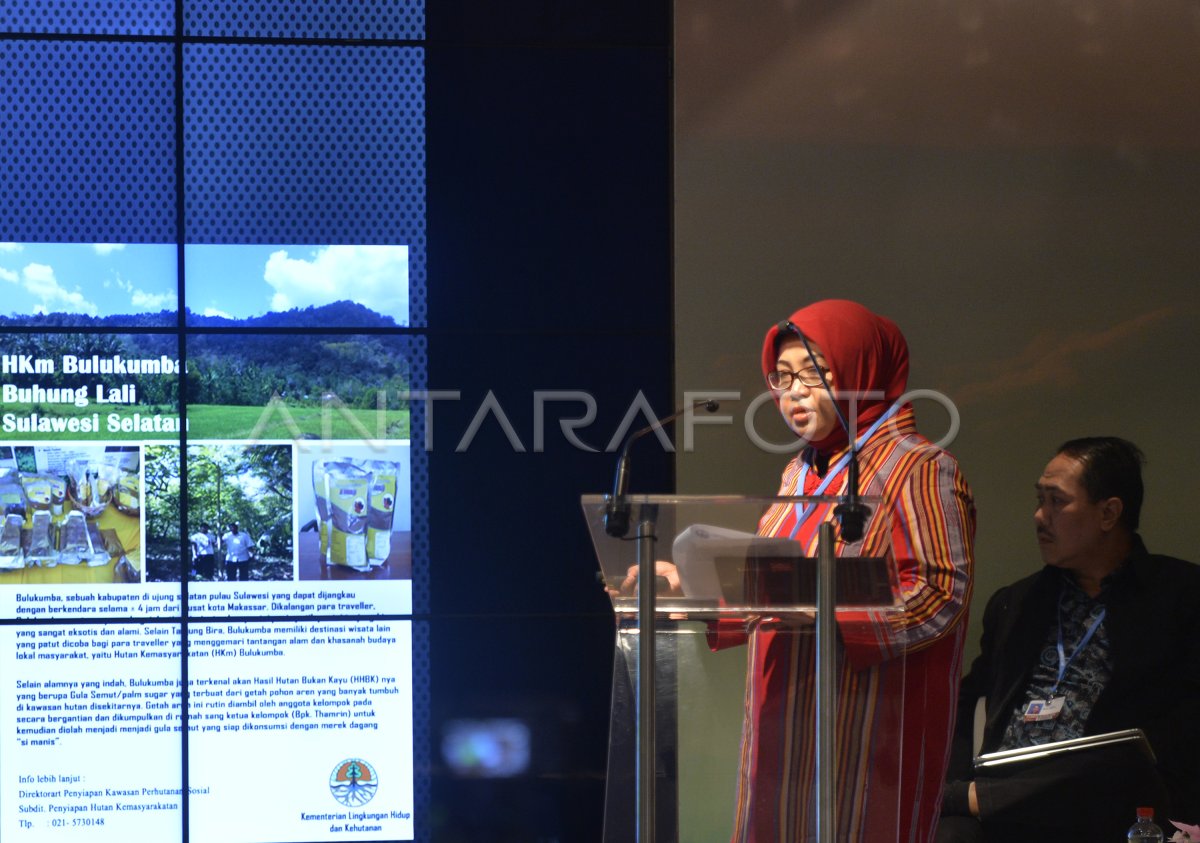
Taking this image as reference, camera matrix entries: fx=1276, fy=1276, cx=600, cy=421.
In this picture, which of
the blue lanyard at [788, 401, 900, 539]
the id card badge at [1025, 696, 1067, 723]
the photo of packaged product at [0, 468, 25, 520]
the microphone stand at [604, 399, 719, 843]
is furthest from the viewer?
the photo of packaged product at [0, 468, 25, 520]

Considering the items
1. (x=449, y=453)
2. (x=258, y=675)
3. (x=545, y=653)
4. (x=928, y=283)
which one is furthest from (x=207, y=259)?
(x=928, y=283)

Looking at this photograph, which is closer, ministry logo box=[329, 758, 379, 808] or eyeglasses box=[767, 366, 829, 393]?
eyeglasses box=[767, 366, 829, 393]

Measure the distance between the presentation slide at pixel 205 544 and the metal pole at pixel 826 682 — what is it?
199 cm

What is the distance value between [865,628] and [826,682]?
0.16 metres

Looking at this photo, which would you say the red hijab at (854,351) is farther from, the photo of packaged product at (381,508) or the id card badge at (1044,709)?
the photo of packaged product at (381,508)

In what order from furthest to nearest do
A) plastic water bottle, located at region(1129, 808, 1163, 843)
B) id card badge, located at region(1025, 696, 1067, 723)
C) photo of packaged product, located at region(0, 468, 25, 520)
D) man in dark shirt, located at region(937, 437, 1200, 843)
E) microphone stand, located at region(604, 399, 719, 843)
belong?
photo of packaged product, located at region(0, 468, 25, 520)
id card badge, located at region(1025, 696, 1067, 723)
man in dark shirt, located at region(937, 437, 1200, 843)
plastic water bottle, located at region(1129, 808, 1163, 843)
microphone stand, located at region(604, 399, 719, 843)

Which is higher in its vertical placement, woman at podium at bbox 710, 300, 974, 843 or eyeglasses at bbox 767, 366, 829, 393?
eyeglasses at bbox 767, 366, 829, 393

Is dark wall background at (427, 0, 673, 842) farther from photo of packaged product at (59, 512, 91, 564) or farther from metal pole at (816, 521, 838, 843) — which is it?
metal pole at (816, 521, 838, 843)

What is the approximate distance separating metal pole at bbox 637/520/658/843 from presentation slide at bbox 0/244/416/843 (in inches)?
74.4

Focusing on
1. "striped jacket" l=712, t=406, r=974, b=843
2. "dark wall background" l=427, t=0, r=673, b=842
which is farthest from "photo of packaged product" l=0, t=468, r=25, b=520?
"striped jacket" l=712, t=406, r=974, b=843

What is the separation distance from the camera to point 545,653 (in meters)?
3.74

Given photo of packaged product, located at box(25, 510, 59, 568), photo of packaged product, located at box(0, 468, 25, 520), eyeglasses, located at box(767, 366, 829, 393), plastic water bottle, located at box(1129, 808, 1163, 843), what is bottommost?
plastic water bottle, located at box(1129, 808, 1163, 843)

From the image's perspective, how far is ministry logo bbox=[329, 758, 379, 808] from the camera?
372 centimetres

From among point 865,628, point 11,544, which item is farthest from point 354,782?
point 865,628
